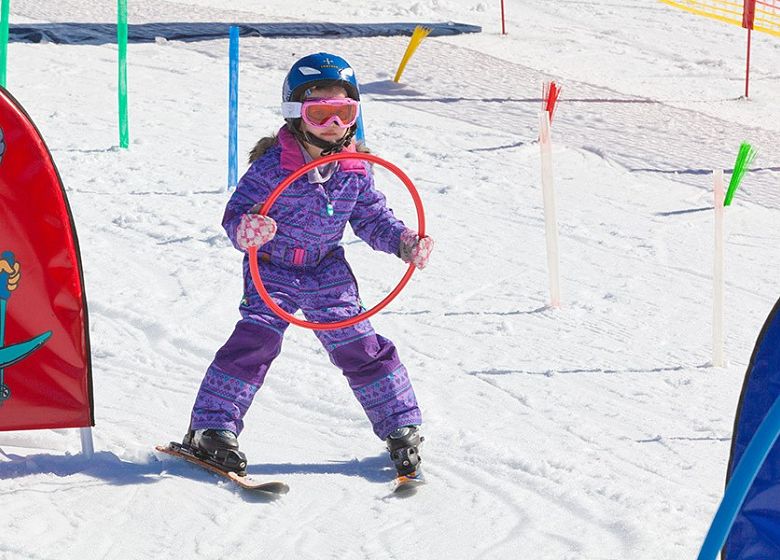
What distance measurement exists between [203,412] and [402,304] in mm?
2285

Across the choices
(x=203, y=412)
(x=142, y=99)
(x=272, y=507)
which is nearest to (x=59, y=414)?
(x=203, y=412)

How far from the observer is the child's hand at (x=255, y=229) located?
3711 mm

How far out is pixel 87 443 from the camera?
4.10 m

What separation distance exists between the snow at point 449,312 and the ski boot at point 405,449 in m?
0.11

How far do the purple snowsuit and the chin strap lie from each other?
0.12 feet

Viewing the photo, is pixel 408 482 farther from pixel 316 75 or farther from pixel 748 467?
pixel 748 467

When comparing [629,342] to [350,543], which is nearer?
[350,543]

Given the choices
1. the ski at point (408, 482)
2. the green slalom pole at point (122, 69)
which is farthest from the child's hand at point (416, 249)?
the green slalom pole at point (122, 69)

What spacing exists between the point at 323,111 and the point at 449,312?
2.37 meters

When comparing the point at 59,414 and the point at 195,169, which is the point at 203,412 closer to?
the point at 59,414

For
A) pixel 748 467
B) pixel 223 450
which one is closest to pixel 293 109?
pixel 223 450

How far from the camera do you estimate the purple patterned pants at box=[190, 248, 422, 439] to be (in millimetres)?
4020

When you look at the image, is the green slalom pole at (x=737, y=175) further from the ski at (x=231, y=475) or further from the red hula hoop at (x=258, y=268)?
the ski at (x=231, y=475)

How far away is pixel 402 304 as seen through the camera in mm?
6223
